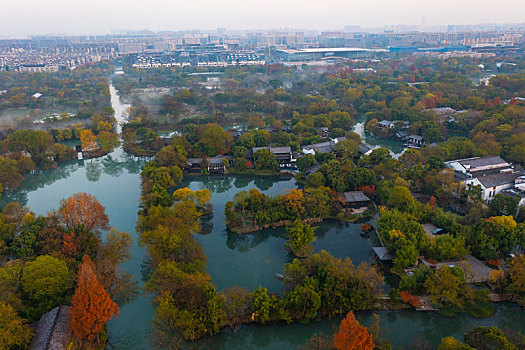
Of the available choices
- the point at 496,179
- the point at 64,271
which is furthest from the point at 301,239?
the point at 496,179

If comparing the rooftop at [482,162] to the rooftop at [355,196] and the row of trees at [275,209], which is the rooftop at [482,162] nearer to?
the rooftop at [355,196]

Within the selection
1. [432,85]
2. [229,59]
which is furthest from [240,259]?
[229,59]

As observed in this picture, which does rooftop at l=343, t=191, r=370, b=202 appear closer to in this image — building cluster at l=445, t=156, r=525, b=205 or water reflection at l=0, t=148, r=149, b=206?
building cluster at l=445, t=156, r=525, b=205

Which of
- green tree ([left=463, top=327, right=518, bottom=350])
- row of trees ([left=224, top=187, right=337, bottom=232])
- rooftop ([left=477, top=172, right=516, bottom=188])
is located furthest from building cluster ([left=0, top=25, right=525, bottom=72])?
green tree ([left=463, top=327, right=518, bottom=350])

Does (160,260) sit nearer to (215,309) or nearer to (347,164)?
(215,309)

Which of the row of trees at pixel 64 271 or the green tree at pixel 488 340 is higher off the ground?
the row of trees at pixel 64 271

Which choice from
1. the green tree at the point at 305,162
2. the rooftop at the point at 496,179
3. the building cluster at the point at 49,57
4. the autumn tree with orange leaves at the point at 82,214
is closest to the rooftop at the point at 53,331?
the autumn tree with orange leaves at the point at 82,214

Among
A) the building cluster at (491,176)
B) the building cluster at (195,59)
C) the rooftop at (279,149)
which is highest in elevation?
the building cluster at (195,59)

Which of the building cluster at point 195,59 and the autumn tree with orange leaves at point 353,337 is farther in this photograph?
the building cluster at point 195,59
